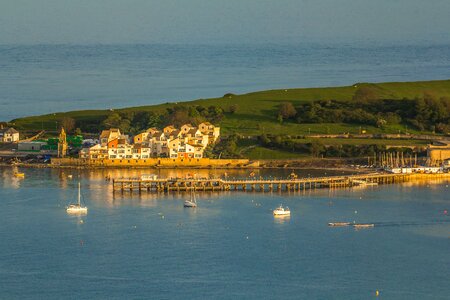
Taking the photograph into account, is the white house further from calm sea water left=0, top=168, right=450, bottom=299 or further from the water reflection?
calm sea water left=0, top=168, right=450, bottom=299

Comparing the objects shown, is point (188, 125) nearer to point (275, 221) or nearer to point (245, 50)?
point (275, 221)

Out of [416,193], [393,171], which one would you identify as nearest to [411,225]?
[416,193]

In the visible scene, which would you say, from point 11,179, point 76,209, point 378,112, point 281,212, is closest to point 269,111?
point 378,112

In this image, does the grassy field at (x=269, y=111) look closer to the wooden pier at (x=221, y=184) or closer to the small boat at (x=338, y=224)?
the wooden pier at (x=221, y=184)

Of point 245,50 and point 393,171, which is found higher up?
point 245,50

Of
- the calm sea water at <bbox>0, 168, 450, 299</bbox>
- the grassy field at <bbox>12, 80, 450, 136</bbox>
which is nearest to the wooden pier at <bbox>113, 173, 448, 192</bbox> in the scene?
the calm sea water at <bbox>0, 168, 450, 299</bbox>

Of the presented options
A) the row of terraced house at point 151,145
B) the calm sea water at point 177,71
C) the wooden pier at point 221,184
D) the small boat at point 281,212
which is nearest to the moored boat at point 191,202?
the wooden pier at point 221,184
